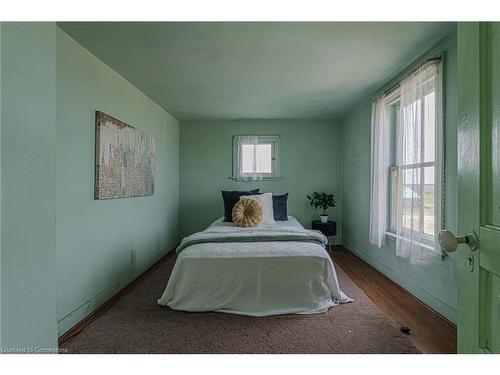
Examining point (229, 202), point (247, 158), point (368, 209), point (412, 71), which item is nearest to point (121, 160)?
point (229, 202)

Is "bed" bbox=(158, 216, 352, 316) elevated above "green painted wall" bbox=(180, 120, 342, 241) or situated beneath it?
situated beneath

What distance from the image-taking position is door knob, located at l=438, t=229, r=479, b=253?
76 cm

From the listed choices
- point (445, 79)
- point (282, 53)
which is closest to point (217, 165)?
point (282, 53)

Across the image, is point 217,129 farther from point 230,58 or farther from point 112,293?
point 112,293

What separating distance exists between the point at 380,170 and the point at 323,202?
159 cm

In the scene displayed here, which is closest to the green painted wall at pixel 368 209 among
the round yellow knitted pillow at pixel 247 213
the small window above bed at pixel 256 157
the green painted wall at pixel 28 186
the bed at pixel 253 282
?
the bed at pixel 253 282

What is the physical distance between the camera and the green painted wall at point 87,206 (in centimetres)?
210

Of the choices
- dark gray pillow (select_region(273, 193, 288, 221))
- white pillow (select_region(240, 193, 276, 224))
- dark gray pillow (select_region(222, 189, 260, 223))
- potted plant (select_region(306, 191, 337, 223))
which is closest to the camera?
white pillow (select_region(240, 193, 276, 224))

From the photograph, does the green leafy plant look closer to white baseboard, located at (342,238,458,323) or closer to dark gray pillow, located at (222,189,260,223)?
white baseboard, located at (342,238,458,323)

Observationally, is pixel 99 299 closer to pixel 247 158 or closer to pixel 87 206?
pixel 87 206

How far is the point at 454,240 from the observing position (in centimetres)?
76

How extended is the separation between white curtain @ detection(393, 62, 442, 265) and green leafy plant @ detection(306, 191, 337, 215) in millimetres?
2039

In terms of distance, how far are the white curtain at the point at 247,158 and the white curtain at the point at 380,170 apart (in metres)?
2.11

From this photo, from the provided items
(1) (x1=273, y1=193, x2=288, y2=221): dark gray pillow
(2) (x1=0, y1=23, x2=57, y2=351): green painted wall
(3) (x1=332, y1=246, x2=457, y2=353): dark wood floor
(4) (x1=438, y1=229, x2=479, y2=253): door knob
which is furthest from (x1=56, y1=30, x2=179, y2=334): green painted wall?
(3) (x1=332, y1=246, x2=457, y2=353): dark wood floor
